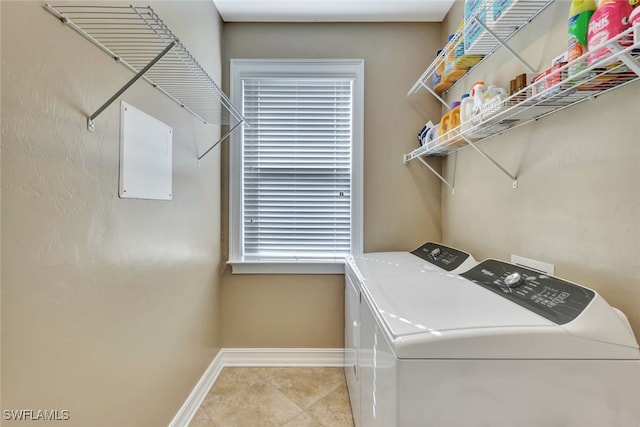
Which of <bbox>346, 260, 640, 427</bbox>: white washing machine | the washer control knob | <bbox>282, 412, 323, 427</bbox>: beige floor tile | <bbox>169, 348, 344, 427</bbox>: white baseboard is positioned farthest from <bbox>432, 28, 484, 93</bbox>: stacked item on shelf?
<bbox>282, 412, 323, 427</bbox>: beige floor tile

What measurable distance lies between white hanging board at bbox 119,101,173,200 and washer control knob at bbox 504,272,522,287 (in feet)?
4.99

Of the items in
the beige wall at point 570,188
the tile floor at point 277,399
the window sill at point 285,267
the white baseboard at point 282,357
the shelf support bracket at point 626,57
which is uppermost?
the shelf support bracket at point 626,57

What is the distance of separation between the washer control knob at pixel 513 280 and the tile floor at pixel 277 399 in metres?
1.18

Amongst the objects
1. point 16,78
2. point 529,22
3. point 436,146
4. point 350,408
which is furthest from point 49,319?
point 529,22

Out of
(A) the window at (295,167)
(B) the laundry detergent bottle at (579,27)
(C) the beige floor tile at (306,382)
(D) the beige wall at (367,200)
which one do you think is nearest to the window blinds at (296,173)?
(A) the window at (295,167)

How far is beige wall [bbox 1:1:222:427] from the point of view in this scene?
733 mm

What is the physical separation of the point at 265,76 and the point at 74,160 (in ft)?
5.39

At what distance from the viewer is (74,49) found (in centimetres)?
89

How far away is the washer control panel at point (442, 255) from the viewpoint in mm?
1598

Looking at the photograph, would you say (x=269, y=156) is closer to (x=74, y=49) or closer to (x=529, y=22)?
(x=74, y=49)

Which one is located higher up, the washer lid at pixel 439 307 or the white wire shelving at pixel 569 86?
the white wire shelving at pixel 569 86

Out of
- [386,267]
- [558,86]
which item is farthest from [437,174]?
[558,86]

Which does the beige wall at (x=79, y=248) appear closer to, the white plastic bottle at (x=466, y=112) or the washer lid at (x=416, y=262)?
the washer lid at (x=416, y=262)

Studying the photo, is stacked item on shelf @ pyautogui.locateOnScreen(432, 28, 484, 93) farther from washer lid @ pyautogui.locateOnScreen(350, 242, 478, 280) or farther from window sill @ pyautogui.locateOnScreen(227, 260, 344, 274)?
window sill @ pyautogui.locateOnScreen(227, 260, 344, 274)
